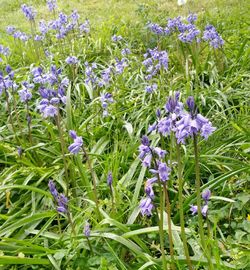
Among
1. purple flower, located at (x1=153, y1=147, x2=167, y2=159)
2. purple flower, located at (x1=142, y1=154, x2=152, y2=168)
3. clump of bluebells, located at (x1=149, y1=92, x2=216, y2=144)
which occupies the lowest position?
purple flower, located at (x1=142, y1=154, x2=152, y2=168)

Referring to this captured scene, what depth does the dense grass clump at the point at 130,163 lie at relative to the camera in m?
2.44

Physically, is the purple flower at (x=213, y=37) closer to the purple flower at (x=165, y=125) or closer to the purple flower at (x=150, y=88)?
the purple flower at (x=150, y=88)

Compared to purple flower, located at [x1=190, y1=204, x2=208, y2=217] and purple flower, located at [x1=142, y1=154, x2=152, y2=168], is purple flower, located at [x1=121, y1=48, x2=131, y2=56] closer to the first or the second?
purple flower, located at [x1=190, y1=204, x2=208, y2=217]

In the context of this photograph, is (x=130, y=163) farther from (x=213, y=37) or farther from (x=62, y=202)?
(x=213, y=37)

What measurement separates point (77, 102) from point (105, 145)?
1110 mm

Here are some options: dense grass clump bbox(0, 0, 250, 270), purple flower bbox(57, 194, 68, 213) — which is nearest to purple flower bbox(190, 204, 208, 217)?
dense grass clump bbox(0, 0, 250, 270)

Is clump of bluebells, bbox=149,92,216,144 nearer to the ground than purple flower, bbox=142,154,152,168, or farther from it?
farther from it

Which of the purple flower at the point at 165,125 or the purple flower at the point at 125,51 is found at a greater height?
the purple flower at the point at 165,125

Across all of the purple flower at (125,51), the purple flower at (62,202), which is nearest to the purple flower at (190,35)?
the purple flower at (125,51)

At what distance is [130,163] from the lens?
12.5ft

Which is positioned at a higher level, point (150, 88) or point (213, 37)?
point (213, 37)

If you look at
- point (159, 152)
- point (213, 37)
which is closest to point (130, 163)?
point (159, 152)

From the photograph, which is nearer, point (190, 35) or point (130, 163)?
point (130, 163)

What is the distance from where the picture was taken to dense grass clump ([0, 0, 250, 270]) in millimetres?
2443
